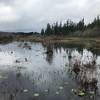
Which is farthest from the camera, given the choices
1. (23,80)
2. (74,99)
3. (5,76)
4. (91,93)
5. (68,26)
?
(68,26)

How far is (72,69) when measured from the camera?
1903cm

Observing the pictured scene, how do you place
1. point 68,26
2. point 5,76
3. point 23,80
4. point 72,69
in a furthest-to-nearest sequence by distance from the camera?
point 68,26
point 72,69
point 5,76
point 23,80

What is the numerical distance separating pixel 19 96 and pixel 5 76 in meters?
5.10

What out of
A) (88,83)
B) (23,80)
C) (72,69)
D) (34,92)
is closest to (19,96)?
(34,92)

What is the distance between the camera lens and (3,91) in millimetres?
12461

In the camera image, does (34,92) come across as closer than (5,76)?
Yes

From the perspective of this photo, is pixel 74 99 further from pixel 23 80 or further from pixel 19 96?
pixel 23 80

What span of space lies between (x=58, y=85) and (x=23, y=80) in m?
2.70

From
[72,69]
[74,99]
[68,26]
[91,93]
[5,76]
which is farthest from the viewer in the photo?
[68,26]

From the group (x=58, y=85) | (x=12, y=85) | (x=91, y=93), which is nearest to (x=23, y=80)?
(x=12, y=85)

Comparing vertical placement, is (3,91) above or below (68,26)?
below

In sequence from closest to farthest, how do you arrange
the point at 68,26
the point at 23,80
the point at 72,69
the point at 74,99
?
the point at 74,99 → the point at 23,80 → the point at 72,69 → the point at 68,26

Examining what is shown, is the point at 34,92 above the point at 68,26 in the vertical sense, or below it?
below

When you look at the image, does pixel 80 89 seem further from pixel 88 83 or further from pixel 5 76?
pixel 5 76
